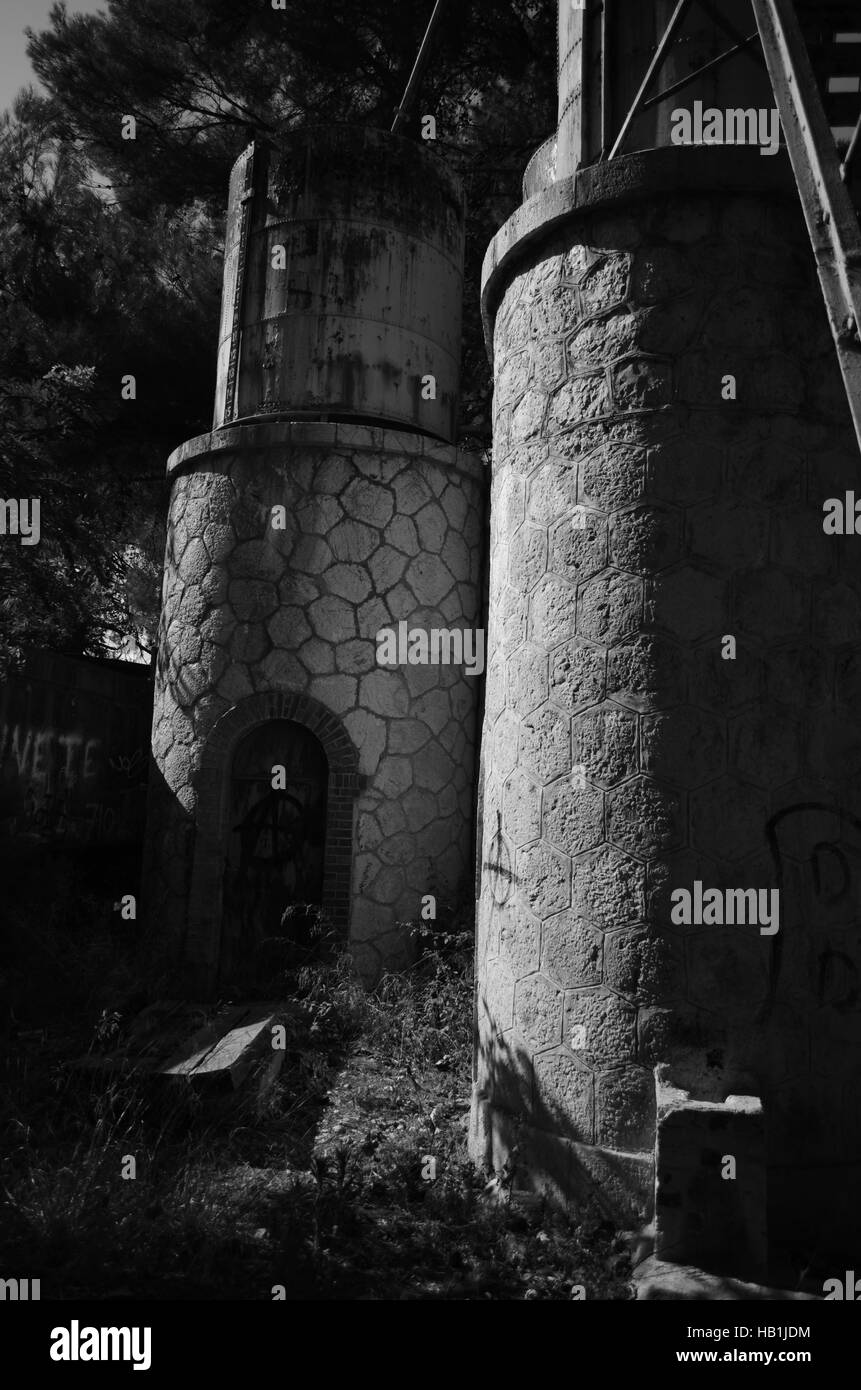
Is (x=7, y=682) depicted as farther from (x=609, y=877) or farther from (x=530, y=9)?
(x=530, y=9)

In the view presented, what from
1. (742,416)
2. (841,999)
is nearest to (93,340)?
(742,416)

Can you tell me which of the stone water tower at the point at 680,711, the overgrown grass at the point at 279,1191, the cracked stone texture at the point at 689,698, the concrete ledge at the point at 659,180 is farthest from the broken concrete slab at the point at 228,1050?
the concrete ledge at the point at 659,180

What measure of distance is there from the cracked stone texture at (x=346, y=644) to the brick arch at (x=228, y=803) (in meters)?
0.07

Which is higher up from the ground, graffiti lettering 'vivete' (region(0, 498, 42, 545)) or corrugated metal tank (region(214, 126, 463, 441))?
corrugated metal tank (region(214, 126, 463, 441))

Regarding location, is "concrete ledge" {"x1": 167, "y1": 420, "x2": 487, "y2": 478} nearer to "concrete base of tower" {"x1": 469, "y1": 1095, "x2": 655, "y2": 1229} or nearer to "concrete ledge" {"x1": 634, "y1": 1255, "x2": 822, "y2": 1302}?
"concrete base of tower" {"x1": 469, "y1": 1095, "x2": 655, "y2": 1229}

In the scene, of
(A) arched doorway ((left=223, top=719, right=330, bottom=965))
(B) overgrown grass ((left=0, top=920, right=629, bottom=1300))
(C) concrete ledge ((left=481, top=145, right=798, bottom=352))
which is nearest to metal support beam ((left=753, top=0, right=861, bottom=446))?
(C) concrete ledge ((left=481, top=145, right=798, bottom=352))

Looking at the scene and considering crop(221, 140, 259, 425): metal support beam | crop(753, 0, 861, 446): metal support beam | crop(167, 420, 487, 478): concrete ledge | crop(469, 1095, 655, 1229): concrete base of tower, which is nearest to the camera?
crop(753, 0, 861, 446): metal support beam

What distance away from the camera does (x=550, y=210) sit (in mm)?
4926

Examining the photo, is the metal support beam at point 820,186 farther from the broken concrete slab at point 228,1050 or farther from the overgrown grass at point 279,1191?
the broken concrete slab at point 228,1050

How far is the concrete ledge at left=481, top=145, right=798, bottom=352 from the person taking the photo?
15.0 feet

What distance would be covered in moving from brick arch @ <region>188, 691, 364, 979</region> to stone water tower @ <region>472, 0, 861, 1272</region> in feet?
10.5

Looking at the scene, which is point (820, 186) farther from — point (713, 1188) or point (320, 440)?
point (320, 440)

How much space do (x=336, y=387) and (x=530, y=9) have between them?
6507 millimetres

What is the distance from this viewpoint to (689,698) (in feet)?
14.6
